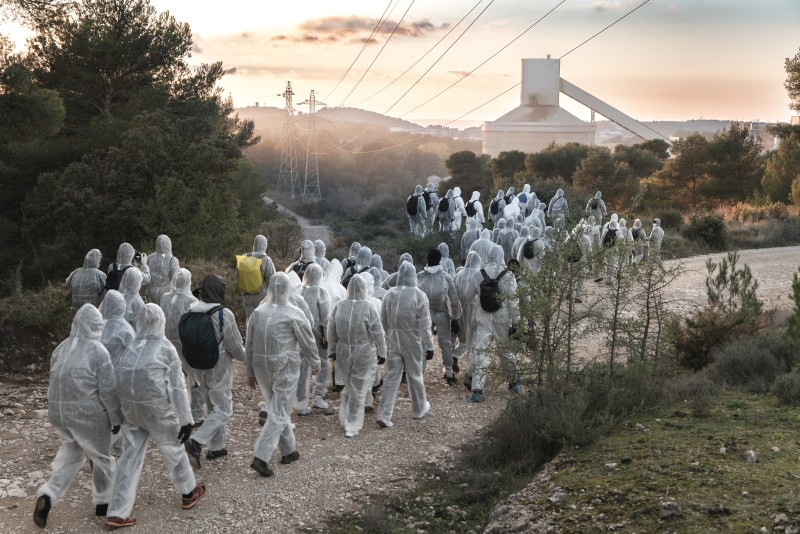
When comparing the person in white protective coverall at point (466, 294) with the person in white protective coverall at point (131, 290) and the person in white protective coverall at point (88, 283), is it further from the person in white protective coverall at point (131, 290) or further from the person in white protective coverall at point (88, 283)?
the person in white protective coverall at point (88, 283)

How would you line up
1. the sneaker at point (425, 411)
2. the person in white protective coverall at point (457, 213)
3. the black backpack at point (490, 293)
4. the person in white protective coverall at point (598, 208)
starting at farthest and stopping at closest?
the person in white protective coverall at point (457, 213) < the person in white protective coverall at point (598, 208) < the black backpack at point (490, 293) < the sneaker at point (425, 411)

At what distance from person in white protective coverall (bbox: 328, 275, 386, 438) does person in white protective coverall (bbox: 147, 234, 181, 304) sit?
3744mm

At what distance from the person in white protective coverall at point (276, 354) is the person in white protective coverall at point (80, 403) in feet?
5.38

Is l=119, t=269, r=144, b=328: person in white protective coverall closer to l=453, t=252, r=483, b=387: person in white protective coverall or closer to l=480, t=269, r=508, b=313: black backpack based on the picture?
l=480, t=269, r=508, b=313: black backpack

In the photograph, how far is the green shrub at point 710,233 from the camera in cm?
2709

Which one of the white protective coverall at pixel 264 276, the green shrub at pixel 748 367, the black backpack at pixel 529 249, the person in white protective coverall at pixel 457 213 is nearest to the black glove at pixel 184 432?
the white protective coverall at pixel 264 276

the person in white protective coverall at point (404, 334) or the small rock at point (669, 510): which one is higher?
the person in white protective coverall at point (404, 334)

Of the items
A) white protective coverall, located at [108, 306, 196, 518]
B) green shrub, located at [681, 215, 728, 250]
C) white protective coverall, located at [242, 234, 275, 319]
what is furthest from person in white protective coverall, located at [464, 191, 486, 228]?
white protective coverall, located at [108, 306, 196, 518]

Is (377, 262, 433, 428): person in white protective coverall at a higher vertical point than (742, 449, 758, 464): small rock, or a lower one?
higher

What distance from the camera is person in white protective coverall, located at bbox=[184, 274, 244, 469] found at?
8.53 meters

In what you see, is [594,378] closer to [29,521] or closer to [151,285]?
[29,521]

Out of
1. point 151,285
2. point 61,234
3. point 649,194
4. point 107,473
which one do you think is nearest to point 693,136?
point 649,194

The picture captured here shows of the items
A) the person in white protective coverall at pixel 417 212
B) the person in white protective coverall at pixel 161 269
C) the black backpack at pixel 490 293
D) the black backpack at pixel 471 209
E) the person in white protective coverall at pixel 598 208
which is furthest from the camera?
the person in white protective coverall at pixel 417 212

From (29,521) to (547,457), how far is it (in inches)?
191
